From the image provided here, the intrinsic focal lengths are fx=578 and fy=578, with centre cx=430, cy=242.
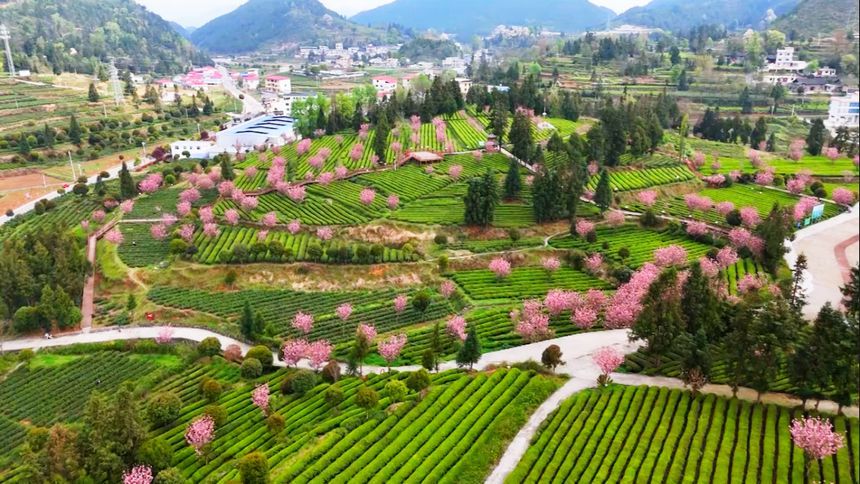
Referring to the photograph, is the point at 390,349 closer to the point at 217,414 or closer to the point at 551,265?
the point at 217,414

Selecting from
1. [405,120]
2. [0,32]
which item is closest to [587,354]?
[405,120]

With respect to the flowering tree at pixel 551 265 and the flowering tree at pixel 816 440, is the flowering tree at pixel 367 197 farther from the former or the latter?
the flowering tree at pixel 816 440

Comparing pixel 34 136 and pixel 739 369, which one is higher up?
pixel 34 136

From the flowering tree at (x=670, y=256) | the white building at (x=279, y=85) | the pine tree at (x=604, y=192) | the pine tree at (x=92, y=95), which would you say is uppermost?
the white building at (x=279, y=85)

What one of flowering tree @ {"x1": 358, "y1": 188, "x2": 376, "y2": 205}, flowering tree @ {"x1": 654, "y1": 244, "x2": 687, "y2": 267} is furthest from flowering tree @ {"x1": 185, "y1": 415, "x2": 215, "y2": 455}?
flowering tree @ {"x1": 654, "y1": 244, "x2": 687, "y2": 267}

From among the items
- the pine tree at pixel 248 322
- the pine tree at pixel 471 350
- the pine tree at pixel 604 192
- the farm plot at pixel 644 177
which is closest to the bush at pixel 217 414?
the pine tree at pixel 248 322

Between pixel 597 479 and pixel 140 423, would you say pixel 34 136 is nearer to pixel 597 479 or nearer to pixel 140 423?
pixel 140 423

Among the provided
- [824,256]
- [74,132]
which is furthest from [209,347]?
[74,132]
